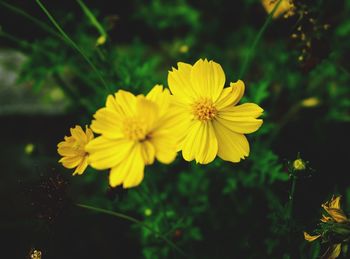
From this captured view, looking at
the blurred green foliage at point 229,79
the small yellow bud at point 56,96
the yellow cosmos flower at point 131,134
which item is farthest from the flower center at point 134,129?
the small yellow bud at point 56,96

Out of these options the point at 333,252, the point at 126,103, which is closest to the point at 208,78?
the point at 126,103

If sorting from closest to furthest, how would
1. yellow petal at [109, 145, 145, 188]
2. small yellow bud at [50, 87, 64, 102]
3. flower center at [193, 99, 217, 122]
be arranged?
yellow petal at [109, 145, 145, 188] < flower center at [193, 99, 217, 122] < small yellow bud at [50, 87, 64, 102]

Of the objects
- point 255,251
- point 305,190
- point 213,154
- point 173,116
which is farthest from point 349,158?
point 173,116

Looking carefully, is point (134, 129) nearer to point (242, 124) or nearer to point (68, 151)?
point (68, 151)

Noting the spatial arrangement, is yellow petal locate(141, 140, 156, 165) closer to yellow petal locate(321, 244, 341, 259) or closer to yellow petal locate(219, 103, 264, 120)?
yellow petal locate(219, 103, 264, 120)

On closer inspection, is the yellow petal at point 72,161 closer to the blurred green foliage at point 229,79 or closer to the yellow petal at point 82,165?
the yellow petal at point 82,165

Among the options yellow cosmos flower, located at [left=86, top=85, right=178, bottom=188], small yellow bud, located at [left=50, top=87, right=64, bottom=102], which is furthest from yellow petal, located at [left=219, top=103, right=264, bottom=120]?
small yellow bud, located at [left=50, top=87, right=64, bottom=102]
